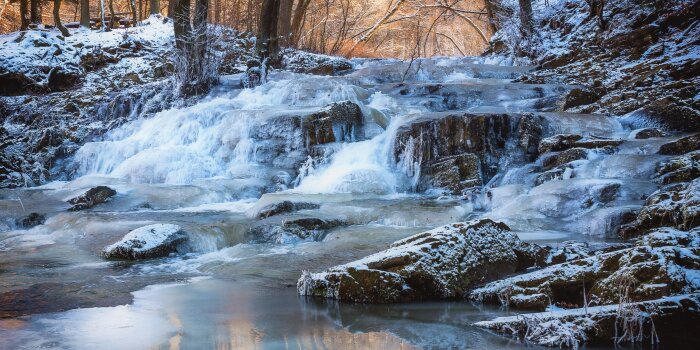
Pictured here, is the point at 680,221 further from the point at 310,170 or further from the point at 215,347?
the point at 310,170

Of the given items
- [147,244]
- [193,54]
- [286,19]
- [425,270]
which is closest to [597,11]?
[286,19]

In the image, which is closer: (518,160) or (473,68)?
(518,160)

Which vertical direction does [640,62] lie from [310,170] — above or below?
above

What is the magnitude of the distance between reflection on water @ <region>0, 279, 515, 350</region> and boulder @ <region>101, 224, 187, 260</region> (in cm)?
165

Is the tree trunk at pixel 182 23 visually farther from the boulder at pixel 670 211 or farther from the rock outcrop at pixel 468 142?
the boulder at pixel 670 211

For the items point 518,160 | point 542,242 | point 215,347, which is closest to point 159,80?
point 518,160

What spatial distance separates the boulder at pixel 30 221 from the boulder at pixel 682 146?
8731 mm

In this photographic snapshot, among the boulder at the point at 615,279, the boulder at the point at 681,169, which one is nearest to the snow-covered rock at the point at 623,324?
the boulder at the point at 615,279

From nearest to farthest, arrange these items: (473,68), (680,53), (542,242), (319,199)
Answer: (542,242) < (319,199) < (680,53) < (473,68)

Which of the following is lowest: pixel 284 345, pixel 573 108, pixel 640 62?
pixel 284 345

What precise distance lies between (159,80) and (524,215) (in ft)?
42.7

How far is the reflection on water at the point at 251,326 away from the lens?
3.02 m

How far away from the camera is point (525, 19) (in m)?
15.6

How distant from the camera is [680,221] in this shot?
4.97 metres
